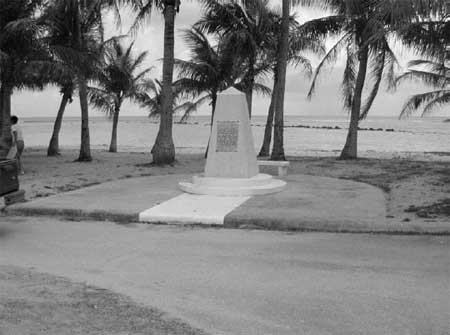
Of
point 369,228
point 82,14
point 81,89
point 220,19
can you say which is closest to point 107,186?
point 369,228

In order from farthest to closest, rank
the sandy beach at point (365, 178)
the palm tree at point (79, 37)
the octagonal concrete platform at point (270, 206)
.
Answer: the palm tree at point (79, 37) < the sandy beach at point (365, 178) < the octagonal concrete platform at point (270, 206)

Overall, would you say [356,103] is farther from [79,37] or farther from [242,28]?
[79,37]

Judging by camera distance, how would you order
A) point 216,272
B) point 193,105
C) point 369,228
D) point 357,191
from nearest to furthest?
point 216,272 → point 369,228 → point 357,191 → point 193,105

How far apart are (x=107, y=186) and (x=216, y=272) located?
694cm

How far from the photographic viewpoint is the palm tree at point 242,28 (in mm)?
21203

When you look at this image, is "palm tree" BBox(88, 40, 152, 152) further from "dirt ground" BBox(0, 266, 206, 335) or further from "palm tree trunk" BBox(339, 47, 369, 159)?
"dirt ground" BBox(0, 266, 206, 335)

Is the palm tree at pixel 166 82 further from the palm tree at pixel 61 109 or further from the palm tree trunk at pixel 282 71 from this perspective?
the palm tree at pixel 61 109

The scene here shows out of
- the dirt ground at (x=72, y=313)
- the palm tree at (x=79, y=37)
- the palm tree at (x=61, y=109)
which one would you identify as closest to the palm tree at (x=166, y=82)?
the palm tree at (x=79, y=37)

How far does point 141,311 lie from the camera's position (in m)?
4.07

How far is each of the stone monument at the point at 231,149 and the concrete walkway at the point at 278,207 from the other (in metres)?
0.69

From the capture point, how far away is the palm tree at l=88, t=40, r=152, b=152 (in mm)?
27000

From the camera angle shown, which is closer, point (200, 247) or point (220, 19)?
point (200, 247)

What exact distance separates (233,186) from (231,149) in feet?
3.68

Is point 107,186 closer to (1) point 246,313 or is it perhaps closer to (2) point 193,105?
(1) point 246,313
